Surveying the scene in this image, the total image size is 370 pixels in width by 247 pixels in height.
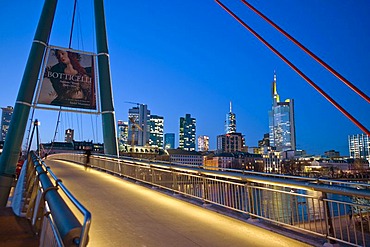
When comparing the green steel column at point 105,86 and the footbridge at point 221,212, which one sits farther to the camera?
the green steel column at point 105,86

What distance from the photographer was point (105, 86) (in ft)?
63.1

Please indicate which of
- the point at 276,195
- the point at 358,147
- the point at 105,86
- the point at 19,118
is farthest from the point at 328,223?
the point at 358,147

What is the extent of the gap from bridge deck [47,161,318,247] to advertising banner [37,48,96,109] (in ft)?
38.9

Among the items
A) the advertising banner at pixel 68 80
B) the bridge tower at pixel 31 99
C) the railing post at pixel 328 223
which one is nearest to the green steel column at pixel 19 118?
the bridge tower at pixel 31 99

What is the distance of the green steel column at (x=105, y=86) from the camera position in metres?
18.0

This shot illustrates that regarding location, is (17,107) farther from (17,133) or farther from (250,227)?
(250,227)

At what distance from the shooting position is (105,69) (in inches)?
783

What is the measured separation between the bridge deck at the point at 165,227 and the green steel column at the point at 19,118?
11412 mm

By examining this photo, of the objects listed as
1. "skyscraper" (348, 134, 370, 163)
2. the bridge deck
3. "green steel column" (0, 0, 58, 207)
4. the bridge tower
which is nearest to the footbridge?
the bridge deck

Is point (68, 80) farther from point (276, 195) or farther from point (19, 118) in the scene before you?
point (276, 195)

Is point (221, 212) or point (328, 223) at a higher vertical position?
point (328, 223)

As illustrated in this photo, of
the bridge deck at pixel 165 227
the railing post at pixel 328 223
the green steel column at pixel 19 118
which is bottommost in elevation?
the bridge deck at pixel 165 227

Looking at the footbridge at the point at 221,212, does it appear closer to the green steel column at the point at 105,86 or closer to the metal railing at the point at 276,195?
the metal railing at the point at 276,195

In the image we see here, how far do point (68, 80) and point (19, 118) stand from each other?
3.59 metres
